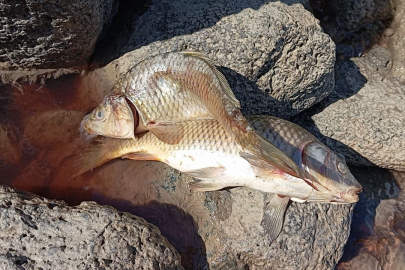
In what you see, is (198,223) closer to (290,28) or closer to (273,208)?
(273,208)

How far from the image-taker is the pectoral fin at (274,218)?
134 inches

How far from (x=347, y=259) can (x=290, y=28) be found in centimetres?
286

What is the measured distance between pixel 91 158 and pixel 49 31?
128cm

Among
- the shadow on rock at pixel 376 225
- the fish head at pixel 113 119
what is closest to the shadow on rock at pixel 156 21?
the fish head at pixel 113 119

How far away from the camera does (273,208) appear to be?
3416 mm

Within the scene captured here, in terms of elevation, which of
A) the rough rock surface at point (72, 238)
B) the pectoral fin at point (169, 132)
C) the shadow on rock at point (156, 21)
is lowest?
the rough rock surface at point (72, 238)

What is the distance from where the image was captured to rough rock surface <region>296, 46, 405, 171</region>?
4.22 metres

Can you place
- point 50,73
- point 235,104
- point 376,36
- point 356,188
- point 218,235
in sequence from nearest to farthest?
point 235,104 < point 356,188 < point 218,235 < point 50,73 < point 376,36

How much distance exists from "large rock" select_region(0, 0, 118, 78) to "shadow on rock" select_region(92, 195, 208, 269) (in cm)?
151

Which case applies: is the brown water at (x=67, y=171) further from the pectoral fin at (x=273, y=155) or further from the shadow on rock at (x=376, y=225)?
the shadow on rock at (x=376, y=225)

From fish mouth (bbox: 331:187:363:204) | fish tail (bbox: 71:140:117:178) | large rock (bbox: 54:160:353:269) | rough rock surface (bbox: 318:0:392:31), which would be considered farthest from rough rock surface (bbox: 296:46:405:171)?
fish tail (bbox: 71:140:117:178)

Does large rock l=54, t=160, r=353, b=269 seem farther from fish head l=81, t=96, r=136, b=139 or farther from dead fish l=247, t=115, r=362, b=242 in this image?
fish head l=81, t=96, r=136, b=139

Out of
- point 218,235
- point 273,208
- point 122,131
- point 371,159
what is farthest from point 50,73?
point 371,159

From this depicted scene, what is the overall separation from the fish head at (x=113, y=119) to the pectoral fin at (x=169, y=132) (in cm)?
28
